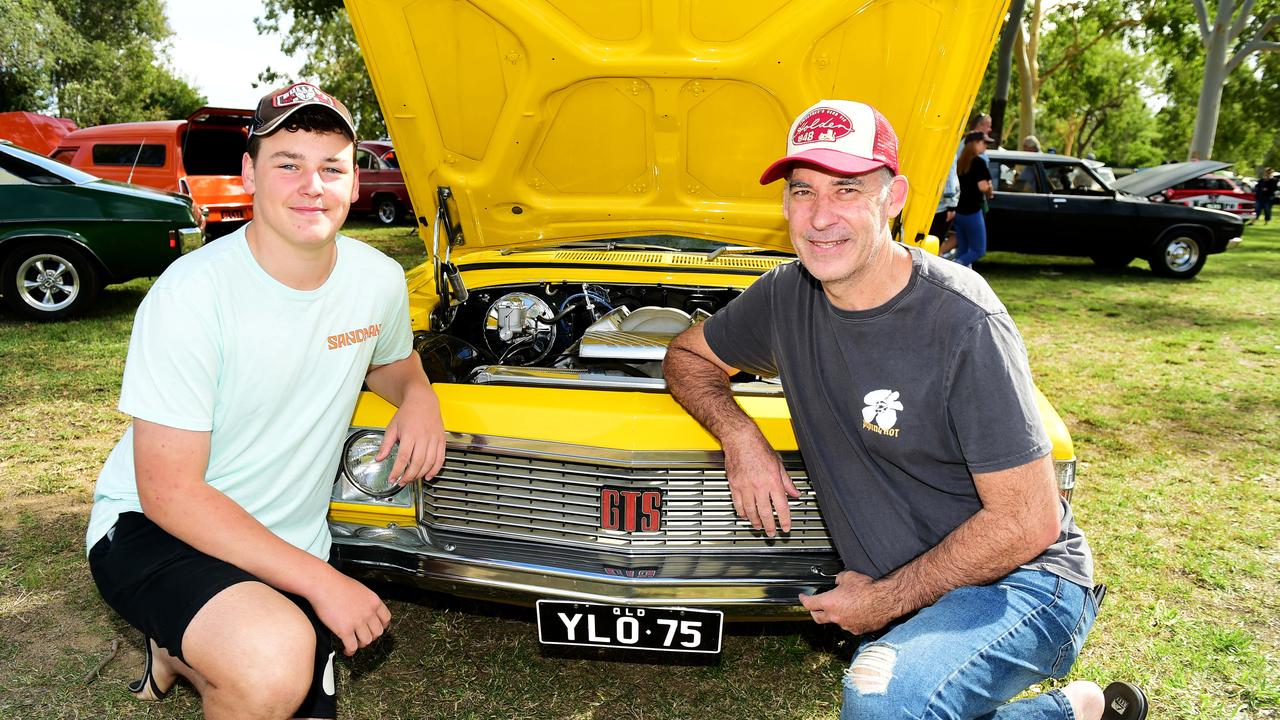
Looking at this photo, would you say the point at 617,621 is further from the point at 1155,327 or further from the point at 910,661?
the point at 1155,327

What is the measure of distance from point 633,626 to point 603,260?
62.5 inches

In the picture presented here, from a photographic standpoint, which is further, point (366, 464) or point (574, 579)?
point (366, 464)

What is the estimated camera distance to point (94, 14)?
3478 cm

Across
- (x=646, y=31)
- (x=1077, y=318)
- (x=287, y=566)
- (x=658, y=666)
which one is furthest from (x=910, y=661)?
(x=1077, y=318)

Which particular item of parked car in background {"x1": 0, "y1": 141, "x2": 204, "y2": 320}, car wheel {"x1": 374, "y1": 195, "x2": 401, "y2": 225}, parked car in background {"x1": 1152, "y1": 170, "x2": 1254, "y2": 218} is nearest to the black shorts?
parked car in background {"x1": 0, "y1": 141, "x2": 204, "y2": 320}

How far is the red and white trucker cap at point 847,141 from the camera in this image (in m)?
1.79

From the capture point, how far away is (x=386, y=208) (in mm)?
15031

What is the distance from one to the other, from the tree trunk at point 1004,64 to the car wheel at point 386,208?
11.0 metres

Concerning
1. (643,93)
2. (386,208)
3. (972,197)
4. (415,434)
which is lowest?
(386,208)

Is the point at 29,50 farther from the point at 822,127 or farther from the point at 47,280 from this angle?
the point at 822,127

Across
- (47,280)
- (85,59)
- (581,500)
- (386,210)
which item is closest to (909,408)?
(581,500)

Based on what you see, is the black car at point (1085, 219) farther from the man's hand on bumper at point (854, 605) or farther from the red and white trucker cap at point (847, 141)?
the man's hand on bumper at point (854, 605)

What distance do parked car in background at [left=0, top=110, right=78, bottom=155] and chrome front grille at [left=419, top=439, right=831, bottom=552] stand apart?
17.7 metres

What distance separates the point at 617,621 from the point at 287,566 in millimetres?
789
